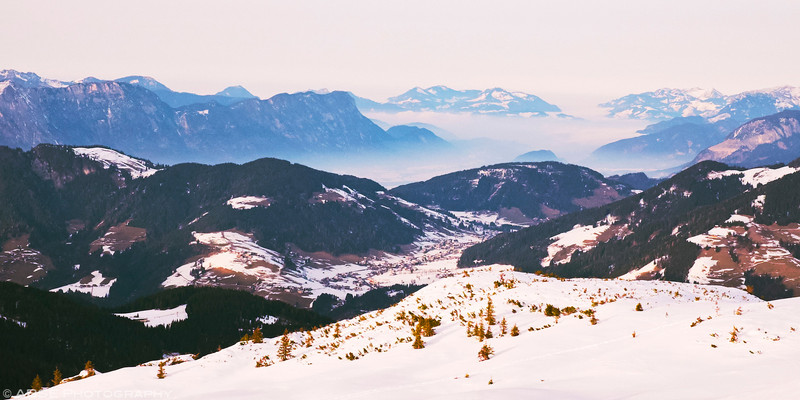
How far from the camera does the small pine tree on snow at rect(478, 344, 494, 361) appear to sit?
41.3m

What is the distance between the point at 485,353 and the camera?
136ft

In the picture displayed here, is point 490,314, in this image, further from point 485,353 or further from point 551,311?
point 485,353

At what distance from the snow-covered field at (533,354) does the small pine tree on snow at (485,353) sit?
0.44 m

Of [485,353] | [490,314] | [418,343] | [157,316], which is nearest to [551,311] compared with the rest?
[490,314]

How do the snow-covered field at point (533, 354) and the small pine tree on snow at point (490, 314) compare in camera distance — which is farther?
the small pine tree on snow at point (490, 314)

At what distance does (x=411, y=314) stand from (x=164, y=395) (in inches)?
928

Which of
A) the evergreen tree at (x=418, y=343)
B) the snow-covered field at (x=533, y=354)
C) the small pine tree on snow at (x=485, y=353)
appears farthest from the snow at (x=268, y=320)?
the small pine tree on snow at (x=485, y=353)

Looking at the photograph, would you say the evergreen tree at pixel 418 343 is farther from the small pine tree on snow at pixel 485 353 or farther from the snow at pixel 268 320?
the snow at pixel 268 320

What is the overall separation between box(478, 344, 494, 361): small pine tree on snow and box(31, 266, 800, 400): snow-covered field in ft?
1.46

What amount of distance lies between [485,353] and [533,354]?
11.3 ft

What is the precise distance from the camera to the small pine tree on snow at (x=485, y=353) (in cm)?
4131

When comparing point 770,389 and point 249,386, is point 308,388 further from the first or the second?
point 770,389

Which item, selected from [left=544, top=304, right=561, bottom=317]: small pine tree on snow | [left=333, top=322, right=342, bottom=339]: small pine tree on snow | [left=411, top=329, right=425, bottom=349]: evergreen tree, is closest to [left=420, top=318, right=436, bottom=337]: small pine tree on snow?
[left=411, top=329, right=425, bottom=349]: evergreen tree

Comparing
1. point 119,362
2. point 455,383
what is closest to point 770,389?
point 455,383
